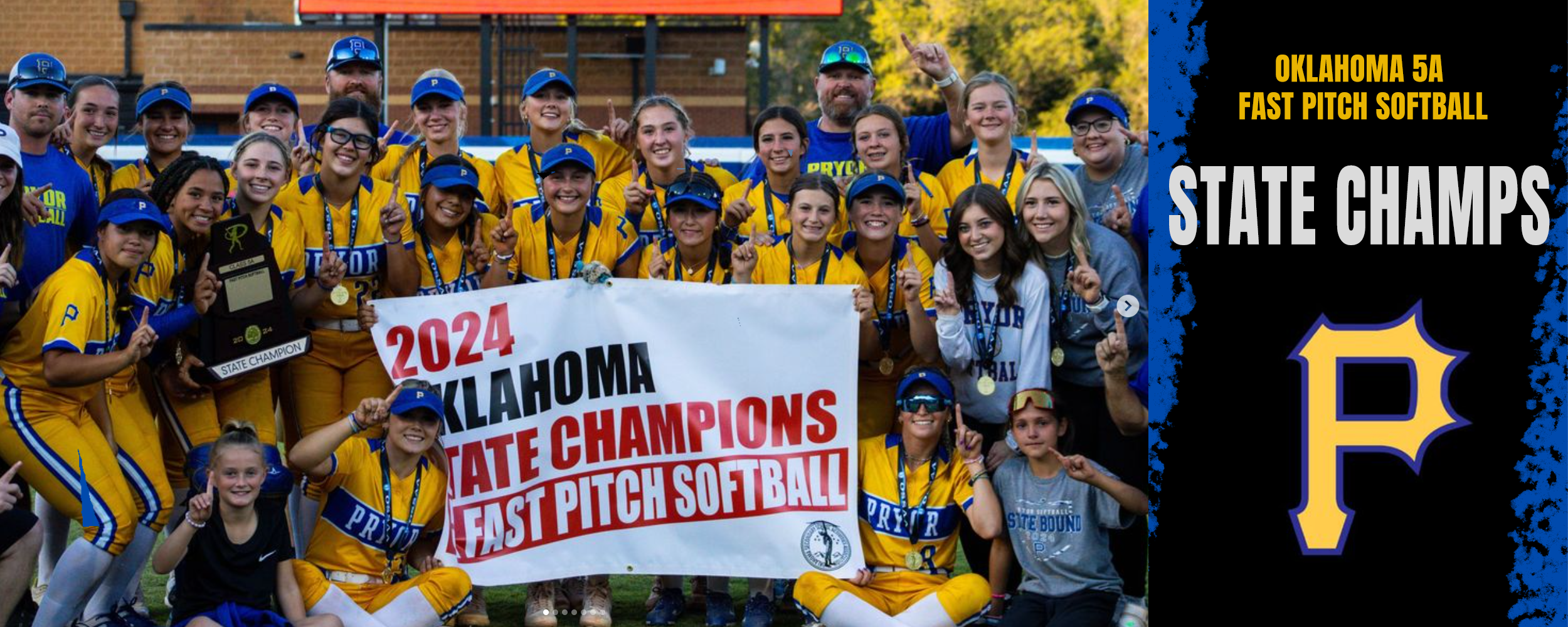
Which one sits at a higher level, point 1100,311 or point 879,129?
point 879,129

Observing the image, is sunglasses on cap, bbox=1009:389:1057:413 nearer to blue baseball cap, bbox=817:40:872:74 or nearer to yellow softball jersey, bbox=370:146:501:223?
blue baseball cap, bbox=817:40:872:74

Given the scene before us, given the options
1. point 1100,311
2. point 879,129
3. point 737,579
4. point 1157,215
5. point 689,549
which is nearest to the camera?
point 1157,215

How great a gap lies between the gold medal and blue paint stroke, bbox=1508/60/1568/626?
3014 mm

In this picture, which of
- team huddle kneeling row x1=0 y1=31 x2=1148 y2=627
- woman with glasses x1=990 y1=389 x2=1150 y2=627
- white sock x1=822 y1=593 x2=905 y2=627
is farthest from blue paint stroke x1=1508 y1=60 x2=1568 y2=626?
white sock x1=822 y1=593 x2=905 y2=627

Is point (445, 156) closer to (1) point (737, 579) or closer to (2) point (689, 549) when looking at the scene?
(2) point (689, 549)

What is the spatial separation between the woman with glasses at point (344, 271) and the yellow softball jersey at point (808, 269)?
1279 mm

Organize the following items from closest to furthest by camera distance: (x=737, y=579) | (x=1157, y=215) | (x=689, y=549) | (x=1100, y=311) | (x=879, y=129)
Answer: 1. (x=1157, y=215)
2. (x=1100, y=311)
3. (x=689, y=549)
4. (x=879, y=129)
5. (x=737, y=579)

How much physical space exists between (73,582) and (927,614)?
2733 millimetres

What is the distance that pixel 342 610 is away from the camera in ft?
18.6

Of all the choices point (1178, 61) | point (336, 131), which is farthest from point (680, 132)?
point (1178, 61)

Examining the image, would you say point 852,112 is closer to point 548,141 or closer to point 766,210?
point 766,210

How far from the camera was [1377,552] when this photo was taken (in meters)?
2.92

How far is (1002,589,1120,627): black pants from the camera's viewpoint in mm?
5441

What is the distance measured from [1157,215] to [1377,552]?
27.2 inches
